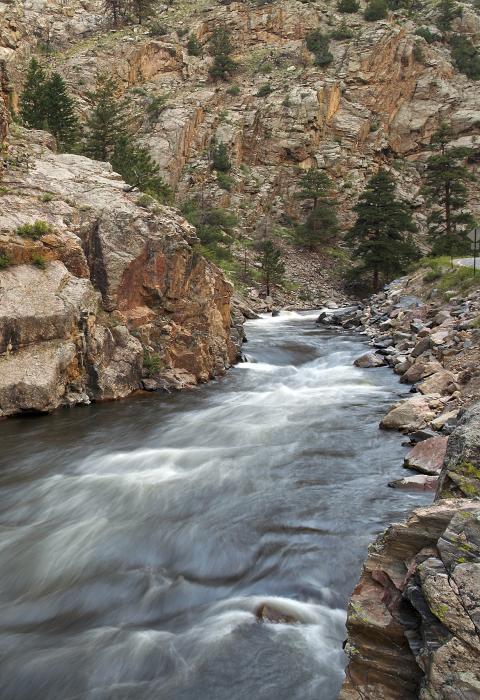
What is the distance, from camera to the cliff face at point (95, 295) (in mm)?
11047

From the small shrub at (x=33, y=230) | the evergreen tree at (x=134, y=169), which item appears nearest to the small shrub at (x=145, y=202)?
the small shrub at (x=33, y=230)

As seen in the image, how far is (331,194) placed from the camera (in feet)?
151

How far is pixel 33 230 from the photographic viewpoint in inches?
481

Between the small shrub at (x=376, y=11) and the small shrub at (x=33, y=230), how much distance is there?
196 ft

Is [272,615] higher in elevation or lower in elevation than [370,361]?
higher

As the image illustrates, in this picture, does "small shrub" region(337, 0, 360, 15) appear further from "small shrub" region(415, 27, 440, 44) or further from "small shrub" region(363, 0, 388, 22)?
"small shrub" region(415, 27, 440, 44)

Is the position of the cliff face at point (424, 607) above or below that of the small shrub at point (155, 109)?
below

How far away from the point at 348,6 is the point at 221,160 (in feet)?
101

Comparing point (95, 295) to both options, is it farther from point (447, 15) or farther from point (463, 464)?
point (447, 15)

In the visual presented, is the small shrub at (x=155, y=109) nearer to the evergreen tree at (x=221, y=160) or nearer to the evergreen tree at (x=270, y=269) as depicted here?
the evergreen tree at (x=221, y=160)

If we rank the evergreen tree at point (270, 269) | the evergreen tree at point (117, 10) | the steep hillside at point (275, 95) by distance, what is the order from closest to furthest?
the evergreen tree at point (270, 269), the steep hillside at point (275, 95), the evergreen tree at point (117, 10)

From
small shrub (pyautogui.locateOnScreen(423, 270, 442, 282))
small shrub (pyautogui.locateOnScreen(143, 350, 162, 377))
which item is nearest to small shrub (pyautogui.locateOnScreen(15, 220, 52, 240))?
small shrub (pyautogui.locateOnScreen(143, 350, 162, 377))

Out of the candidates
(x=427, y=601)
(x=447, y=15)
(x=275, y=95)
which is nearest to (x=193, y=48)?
(x=275, y=95)

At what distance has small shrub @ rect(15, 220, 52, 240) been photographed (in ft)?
39.7
